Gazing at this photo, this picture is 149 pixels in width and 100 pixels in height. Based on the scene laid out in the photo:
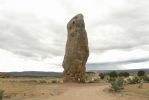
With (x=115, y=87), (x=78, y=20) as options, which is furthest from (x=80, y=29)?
(x=115, y=87)

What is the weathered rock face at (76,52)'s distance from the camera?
131ft

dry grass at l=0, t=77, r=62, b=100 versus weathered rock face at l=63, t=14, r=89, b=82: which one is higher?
weathered rock face at l=63, t=14, r=89, b=82

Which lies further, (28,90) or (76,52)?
(76,52)

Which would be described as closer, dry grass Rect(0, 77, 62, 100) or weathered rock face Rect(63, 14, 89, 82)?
dry grass Rect(0, 77, 62, 100)

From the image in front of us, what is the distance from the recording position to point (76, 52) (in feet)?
132

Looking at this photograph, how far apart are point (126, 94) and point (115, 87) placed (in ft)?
7.79

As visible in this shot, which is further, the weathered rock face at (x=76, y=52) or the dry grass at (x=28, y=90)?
the weathered rock face at (x=76, y=52)

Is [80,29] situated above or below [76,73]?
above

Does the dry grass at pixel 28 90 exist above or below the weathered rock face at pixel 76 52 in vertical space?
below

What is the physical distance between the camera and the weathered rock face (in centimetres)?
3981

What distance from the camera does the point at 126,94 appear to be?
982 inches

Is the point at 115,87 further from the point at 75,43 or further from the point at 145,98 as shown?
the point at 75,43

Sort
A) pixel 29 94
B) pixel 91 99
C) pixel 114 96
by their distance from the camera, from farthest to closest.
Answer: pixel 29 94 < pixel 114 96 < pixel 91 99

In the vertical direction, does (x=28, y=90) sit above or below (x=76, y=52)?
below
